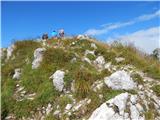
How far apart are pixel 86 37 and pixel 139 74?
6893mm

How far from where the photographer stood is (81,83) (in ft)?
59.4

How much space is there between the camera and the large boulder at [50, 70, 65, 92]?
18606 millimetres

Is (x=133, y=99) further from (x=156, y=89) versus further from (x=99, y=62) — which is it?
(x=99, y=62)

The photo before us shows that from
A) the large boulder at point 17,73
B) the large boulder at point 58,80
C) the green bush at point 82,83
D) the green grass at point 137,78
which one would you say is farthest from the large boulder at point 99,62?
the large boulder at point 17,73

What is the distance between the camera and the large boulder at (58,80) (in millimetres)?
18606

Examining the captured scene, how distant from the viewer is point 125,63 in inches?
815

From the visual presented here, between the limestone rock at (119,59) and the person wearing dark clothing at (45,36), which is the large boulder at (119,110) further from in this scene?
the person wearing dark clothing at (45,36)

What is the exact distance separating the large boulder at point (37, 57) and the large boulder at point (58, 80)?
2.47 meters

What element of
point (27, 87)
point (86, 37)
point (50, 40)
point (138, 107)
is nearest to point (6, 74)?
point (27, 87)

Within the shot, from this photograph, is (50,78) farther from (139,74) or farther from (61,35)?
(61,35)

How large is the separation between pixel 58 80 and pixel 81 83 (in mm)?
1392

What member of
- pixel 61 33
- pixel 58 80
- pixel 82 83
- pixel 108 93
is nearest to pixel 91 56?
pixel 58 80

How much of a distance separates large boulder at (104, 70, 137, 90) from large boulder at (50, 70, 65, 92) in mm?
2359

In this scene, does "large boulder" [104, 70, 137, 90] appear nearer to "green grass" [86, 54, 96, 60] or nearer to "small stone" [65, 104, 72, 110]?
"small stone" [65, 104, 72, 110]
